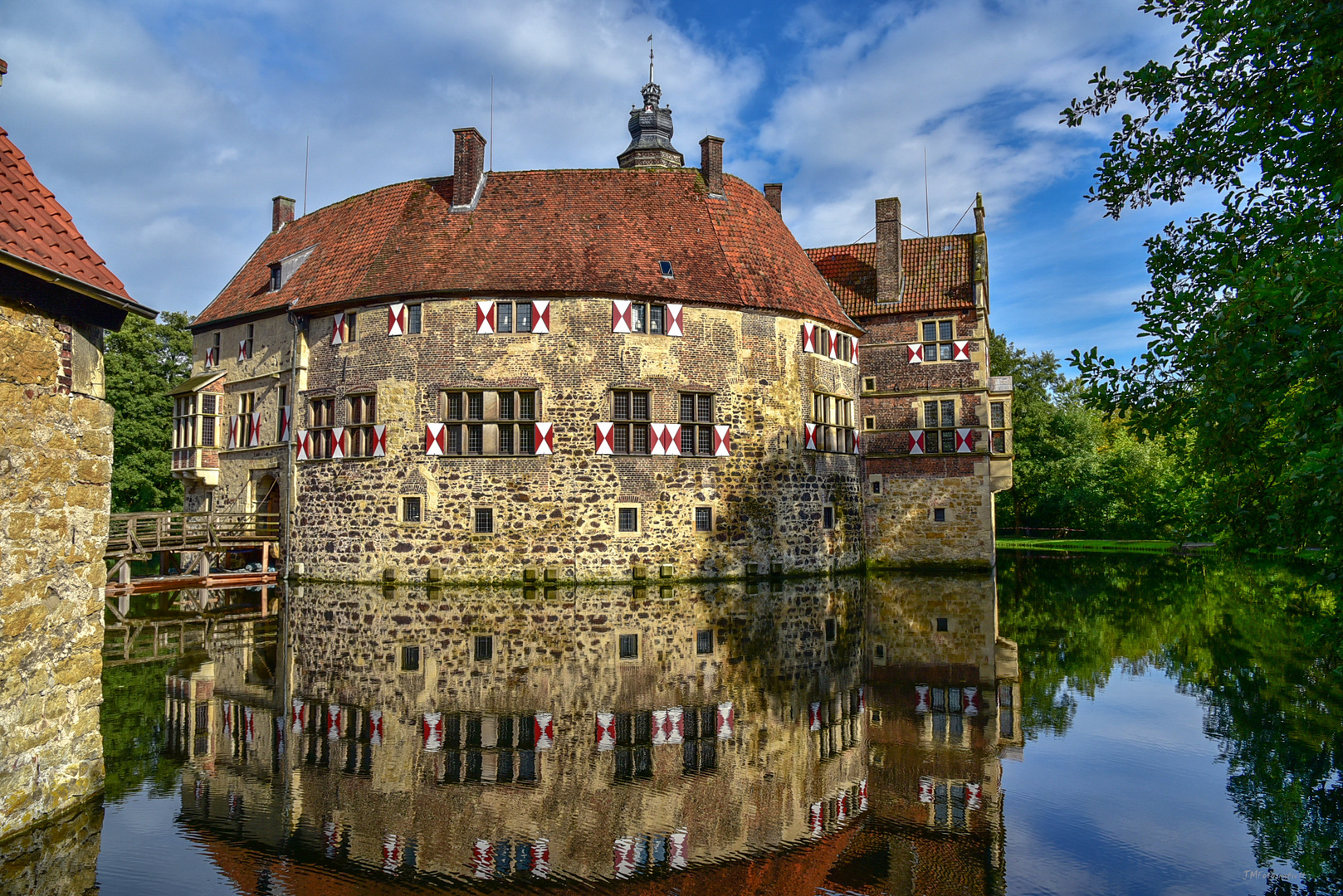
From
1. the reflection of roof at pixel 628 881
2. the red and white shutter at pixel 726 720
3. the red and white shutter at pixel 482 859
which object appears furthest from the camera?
the red and white shutter at pixel 726 720

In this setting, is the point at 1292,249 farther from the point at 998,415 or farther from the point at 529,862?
the point at 998,415

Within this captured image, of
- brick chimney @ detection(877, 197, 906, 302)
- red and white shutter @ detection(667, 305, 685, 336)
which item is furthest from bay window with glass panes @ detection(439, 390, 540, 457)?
brick chimney @ detection(877, 197, 906, 302)

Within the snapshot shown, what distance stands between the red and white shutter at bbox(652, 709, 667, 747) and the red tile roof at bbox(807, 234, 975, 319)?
19.9 metres

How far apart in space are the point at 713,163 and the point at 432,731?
19.9 m

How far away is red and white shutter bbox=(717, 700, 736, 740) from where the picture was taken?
8031 millimetres

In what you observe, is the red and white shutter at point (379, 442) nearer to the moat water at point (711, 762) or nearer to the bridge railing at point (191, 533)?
the bridge railing at point (191, 533)

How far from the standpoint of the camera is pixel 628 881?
200 inches

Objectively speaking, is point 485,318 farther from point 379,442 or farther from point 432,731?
point 432,731

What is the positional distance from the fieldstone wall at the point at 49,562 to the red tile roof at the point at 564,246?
15.0m

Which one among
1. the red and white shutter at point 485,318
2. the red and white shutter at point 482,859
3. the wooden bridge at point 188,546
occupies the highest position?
the red and white shutter at point 485,318

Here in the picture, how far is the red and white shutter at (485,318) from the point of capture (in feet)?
68.7

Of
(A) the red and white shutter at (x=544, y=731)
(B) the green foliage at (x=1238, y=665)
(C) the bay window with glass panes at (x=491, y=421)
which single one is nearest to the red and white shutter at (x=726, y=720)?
(A) the red and white shutter at (x=544, y=731)

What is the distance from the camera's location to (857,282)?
2738 cm

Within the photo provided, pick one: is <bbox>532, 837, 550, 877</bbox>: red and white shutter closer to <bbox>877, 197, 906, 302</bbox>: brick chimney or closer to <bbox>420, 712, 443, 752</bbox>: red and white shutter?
<bbox>420, 712, 443, 752</bbox>: red and white shutter
